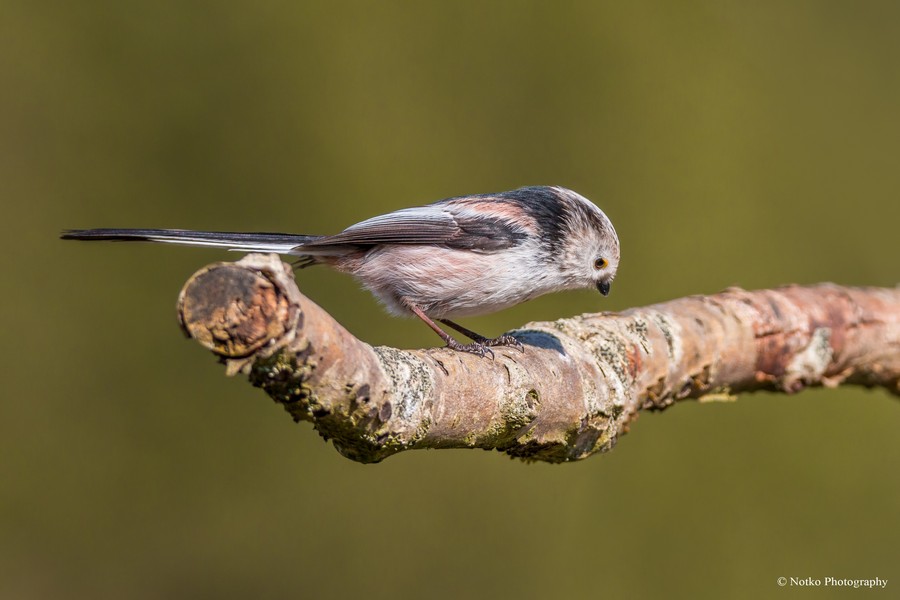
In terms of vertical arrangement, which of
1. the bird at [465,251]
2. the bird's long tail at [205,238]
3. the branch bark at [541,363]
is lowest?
the branch bark at [541,363]

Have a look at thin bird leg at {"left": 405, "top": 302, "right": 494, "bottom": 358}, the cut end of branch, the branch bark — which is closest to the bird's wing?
thin bird leg at {"left": 405, "top": 302, "right": 494, "bottom": 358}

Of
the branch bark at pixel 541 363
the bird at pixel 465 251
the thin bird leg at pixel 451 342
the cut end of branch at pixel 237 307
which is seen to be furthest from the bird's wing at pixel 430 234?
the cut end of branch at pixel 237 307

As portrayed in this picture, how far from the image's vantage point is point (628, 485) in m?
5.45

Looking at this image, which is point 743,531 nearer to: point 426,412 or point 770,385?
point 770,385

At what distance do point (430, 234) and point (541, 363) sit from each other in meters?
0.90

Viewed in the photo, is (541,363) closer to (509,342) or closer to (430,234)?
(509,342)

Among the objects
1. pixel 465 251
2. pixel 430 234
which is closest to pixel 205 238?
pixel 430 234

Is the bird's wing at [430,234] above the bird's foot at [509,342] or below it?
above

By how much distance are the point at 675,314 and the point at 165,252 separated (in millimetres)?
3224

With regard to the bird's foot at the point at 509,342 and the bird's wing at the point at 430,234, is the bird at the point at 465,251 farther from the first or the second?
the bird's foot at the point at 509,342

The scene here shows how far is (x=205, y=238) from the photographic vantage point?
3.03m

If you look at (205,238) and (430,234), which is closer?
(205,238)

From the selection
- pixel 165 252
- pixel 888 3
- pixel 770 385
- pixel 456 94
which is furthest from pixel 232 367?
pixel 888 3

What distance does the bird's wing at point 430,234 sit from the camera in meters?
3.40
